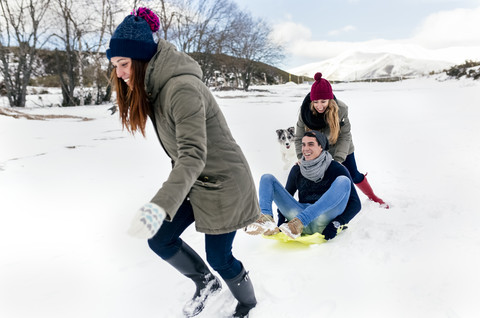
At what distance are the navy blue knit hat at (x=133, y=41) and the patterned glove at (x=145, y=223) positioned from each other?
2.37 ft

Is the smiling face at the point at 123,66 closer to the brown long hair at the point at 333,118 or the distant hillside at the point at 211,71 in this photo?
the brown long hair at the point at 333,118

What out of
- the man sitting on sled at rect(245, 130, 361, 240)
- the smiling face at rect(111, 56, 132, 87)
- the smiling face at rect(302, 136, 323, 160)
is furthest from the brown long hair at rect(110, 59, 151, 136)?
the smiling face at rect(302, 136, 323, 160)

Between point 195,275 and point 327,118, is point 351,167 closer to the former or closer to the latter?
point 327,118

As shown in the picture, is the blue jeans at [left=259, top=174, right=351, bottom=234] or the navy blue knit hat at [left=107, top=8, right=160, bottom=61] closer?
the navy blue knit hat at [left=107, top=8, right=160, bottom=61]

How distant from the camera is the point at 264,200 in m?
A: 3.20

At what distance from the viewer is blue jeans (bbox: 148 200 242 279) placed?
192 centimetres

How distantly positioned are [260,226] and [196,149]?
4.84ft

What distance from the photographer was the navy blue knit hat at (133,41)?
1589 millimetres

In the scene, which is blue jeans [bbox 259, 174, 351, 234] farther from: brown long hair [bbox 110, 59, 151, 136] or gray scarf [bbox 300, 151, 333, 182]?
brown long hair [bbox 110, 59, 151, 136]

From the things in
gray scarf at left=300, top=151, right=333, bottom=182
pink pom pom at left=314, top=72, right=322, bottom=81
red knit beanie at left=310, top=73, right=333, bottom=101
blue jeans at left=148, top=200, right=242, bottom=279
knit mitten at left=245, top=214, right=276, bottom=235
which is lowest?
knit mitten at left=245, top=214, right=276, bottom=235

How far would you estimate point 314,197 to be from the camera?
3.32 meters

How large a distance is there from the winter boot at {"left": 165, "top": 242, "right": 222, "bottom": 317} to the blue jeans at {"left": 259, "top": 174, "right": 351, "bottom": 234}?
3.23 ft

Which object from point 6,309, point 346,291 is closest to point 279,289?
point 346,291

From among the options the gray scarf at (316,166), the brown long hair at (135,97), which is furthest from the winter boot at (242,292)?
the gray scarf at (316,166)
